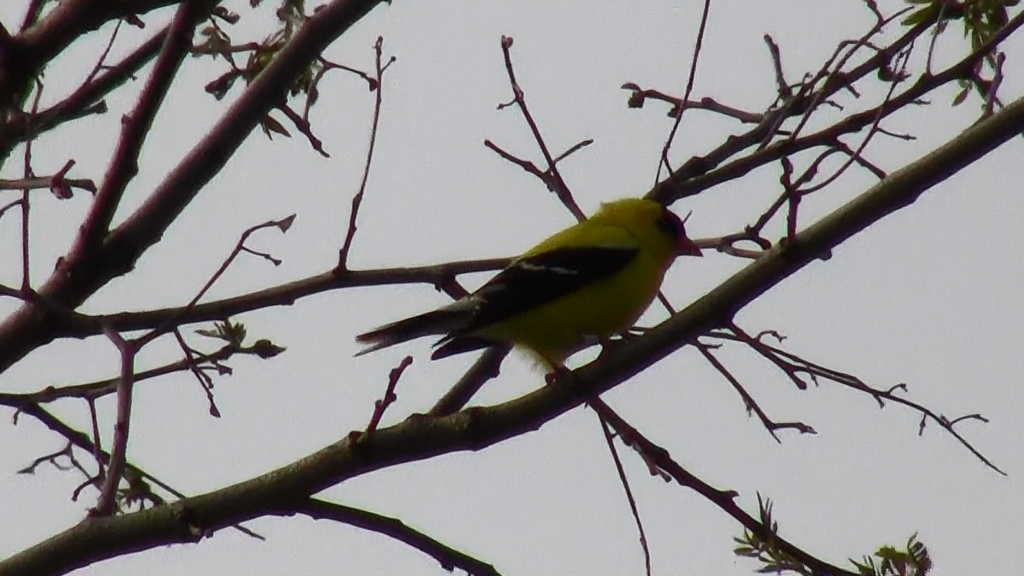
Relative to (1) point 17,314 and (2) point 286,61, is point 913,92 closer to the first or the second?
(2) point 286,61

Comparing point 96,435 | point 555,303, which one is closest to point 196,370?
point 96,435

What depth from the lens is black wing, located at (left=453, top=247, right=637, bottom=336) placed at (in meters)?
4.80

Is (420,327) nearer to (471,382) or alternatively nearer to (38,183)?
(471,382)

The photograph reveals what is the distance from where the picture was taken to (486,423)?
3014 mm

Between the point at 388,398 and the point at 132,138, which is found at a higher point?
the point at 132,138

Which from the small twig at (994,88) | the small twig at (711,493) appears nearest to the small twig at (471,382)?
the small twig at (711,493)

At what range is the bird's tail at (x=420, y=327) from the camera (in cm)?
467

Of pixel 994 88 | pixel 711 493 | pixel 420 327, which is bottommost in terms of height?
pixel 711 493

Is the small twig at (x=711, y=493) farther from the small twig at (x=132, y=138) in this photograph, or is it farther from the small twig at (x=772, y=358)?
the small twig at (x=132, y=138)

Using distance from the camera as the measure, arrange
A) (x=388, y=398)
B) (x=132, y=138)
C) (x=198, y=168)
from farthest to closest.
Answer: (x=198, y=168) → (x=132, y=138) → (x=388, y=398)

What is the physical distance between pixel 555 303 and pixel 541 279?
0.11m

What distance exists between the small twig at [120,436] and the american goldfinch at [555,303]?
5.51 ft

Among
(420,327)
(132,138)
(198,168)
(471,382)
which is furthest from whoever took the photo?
(420,327)

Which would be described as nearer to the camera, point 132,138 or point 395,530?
point 395,530
